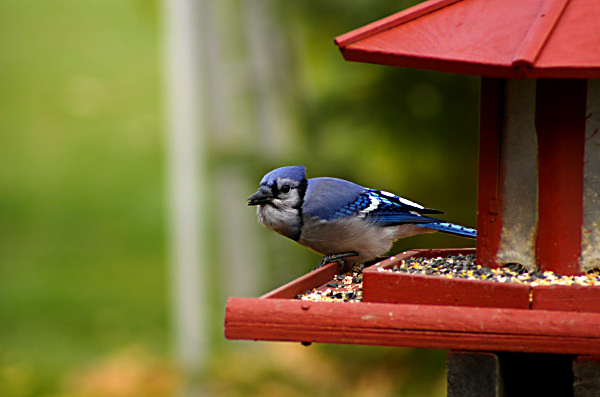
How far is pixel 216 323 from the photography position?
7.75 meters

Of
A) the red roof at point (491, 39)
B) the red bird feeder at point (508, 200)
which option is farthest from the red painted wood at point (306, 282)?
the red roof at point (491, 39)

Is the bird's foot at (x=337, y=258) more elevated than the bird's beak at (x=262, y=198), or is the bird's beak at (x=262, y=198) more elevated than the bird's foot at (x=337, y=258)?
the bird's beak at (x=262, y=198)

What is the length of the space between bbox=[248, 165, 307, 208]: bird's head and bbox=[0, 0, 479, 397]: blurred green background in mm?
1051

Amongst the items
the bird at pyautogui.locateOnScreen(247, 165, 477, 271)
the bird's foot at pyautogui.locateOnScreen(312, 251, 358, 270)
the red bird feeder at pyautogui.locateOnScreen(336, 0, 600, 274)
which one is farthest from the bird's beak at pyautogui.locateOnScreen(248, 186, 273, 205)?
the red bird feeder at pyautogui.locateOnScreen(336, 0, 600, 274)

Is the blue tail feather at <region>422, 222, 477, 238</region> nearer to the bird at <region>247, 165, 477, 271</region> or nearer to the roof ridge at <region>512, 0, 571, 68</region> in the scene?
the bird at <region>247, 165, 477, 271</region>

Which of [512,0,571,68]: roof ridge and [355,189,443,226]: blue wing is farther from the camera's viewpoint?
[355,189,443,226]: blue wing

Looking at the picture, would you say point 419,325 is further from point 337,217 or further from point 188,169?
point 188,169

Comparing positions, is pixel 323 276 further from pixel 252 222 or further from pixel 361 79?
pixel 252 222

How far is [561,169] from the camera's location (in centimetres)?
253

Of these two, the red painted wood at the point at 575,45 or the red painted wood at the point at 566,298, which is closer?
the red painted wood at the point at 575,45

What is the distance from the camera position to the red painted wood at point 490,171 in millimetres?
2652

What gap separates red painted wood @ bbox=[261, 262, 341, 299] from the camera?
2.62m

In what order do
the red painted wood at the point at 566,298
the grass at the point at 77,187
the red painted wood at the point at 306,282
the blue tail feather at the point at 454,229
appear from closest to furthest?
the red painted wood at the point at 566,298, the red painted wood at the point at 306,282, the blue tail feather at the point at 454,229, the grass at the point at 77,187

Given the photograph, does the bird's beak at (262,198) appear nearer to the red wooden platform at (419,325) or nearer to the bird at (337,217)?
the bird at (337,217)
